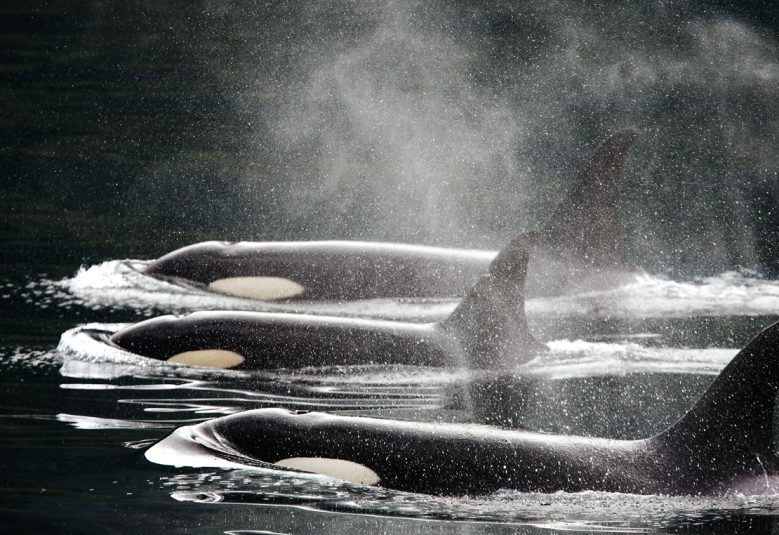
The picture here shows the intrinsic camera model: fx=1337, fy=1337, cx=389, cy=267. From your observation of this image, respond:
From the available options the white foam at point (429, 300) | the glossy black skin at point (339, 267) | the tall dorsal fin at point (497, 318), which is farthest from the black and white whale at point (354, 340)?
the glossy black skin at point (339, 267)

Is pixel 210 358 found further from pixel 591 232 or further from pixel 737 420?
pixel 591 232

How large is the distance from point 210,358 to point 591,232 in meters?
5.04

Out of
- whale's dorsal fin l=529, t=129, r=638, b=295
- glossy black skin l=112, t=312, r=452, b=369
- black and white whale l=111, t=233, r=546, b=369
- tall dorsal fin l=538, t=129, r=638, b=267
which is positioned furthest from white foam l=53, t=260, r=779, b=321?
black and white whale l=111, t=233, r=546, b=369

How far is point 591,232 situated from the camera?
13.8m

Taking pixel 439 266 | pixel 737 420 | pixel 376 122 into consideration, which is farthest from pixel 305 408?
pixel 376 122

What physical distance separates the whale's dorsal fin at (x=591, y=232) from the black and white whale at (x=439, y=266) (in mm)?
10

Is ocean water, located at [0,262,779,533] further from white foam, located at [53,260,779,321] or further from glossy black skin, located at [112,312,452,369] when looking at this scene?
glossy black skin, located at [112,312,452,369]

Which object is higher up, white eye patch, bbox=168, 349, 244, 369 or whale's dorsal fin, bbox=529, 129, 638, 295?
whale's dorsal fin, bbox=529, 129, 638, 295

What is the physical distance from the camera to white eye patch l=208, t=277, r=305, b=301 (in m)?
13.6

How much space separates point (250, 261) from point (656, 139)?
11.2 m

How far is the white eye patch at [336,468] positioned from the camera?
675cm

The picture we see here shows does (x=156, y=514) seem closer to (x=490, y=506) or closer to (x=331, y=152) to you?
(x=490, y=506)

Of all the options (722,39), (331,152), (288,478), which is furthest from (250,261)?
(722,39)

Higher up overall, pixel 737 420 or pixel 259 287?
pixel 259 287
